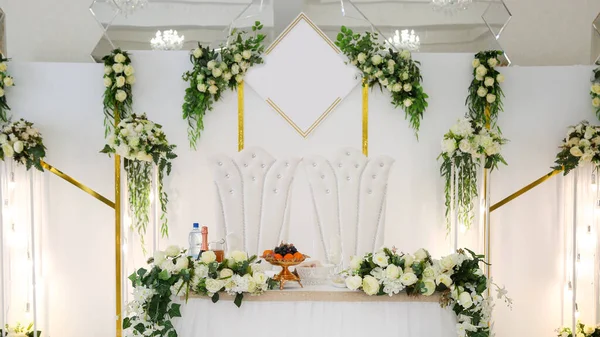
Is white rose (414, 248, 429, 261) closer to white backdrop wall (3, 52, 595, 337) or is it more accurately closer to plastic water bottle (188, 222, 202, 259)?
plastic water bottle (188, 222, 202, 259)

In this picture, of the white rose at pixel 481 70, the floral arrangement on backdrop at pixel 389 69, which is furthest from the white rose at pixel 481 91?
the floral arrangement on backdrop at pixel 389 69

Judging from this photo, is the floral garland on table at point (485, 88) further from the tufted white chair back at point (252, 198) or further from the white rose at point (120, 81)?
the white rose at point (120, 81)

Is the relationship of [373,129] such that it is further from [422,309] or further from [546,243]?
[422,309]

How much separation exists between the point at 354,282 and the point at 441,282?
0.42 metres

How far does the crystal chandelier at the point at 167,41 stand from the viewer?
211 inches

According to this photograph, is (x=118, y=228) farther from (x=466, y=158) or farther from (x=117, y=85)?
(x=466, y=158)

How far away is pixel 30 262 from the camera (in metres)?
5.02

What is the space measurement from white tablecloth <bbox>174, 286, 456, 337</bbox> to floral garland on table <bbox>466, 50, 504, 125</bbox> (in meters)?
2.60


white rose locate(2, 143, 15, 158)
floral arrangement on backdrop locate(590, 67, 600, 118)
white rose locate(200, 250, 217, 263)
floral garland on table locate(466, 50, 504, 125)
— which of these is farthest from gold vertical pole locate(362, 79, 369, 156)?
white rose locate(2, 143, 15, 158)

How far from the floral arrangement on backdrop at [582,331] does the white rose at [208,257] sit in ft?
11.1

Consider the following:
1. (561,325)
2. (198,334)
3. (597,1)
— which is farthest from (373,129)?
(597,1)

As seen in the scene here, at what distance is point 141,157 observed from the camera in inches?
185

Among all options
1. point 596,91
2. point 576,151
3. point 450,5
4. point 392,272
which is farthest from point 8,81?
point 596,91

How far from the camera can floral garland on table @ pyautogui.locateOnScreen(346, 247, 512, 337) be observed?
302 cm
